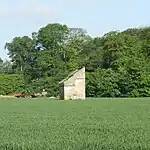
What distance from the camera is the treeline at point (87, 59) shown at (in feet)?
159

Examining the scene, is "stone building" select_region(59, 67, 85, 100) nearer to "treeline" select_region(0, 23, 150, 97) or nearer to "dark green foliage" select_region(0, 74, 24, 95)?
"treeline" select_region(0, 23, 150, 97)

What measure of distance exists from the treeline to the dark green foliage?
0.57 ft

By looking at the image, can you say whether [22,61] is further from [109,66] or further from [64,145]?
[64,145]

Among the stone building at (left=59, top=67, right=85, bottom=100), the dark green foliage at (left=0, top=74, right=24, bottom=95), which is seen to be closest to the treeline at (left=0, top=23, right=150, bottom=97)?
the dark green foliage at (left=0, top=74, right=24, bottom=95)

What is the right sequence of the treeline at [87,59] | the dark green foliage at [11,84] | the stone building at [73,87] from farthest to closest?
the dark green foliage at [11,84], the treeline at [87,59], the stone building at [73,87]

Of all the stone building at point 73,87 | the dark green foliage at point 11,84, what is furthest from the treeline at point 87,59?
the stone building at point 73,87

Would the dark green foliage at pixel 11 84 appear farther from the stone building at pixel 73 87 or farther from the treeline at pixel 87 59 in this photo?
the stone building at pixel 73 87

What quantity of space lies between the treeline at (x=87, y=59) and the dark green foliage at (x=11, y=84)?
17 centimetres

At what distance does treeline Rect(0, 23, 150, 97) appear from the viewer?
159ft

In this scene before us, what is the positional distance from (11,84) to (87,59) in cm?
1450

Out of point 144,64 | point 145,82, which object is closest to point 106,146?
point 145,82

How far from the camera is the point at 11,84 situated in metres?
58.1

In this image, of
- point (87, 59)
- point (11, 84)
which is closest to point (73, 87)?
point (11, 84)

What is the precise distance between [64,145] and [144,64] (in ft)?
144
